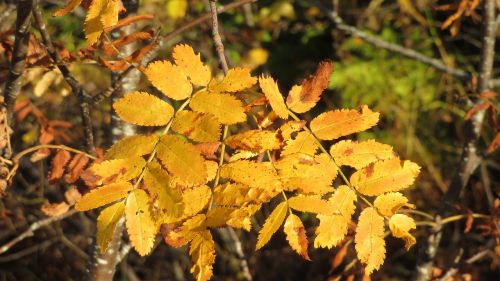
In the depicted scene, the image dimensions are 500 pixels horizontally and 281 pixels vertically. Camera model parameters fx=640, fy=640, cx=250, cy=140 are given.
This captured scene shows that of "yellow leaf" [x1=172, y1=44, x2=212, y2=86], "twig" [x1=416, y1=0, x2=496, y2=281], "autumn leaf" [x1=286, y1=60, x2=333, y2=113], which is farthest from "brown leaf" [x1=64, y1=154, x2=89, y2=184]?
"twig" [x1=416, y1=0, x2=496, y2=281]

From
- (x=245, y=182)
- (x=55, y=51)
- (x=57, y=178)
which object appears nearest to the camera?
(x=245, y=182)

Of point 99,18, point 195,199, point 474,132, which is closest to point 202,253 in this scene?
point 195,199

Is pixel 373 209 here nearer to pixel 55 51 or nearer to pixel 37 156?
pixel 55 51

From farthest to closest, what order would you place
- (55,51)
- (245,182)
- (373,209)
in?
(55,51), (373,209), (245,182)

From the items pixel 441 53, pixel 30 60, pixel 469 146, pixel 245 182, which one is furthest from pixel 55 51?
pixel 441 53

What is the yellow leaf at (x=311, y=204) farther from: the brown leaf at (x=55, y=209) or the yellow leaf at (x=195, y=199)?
the brown leaf at (x=55, y=209)

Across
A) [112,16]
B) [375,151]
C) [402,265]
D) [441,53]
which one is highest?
[112,16]

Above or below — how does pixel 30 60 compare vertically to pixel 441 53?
above
